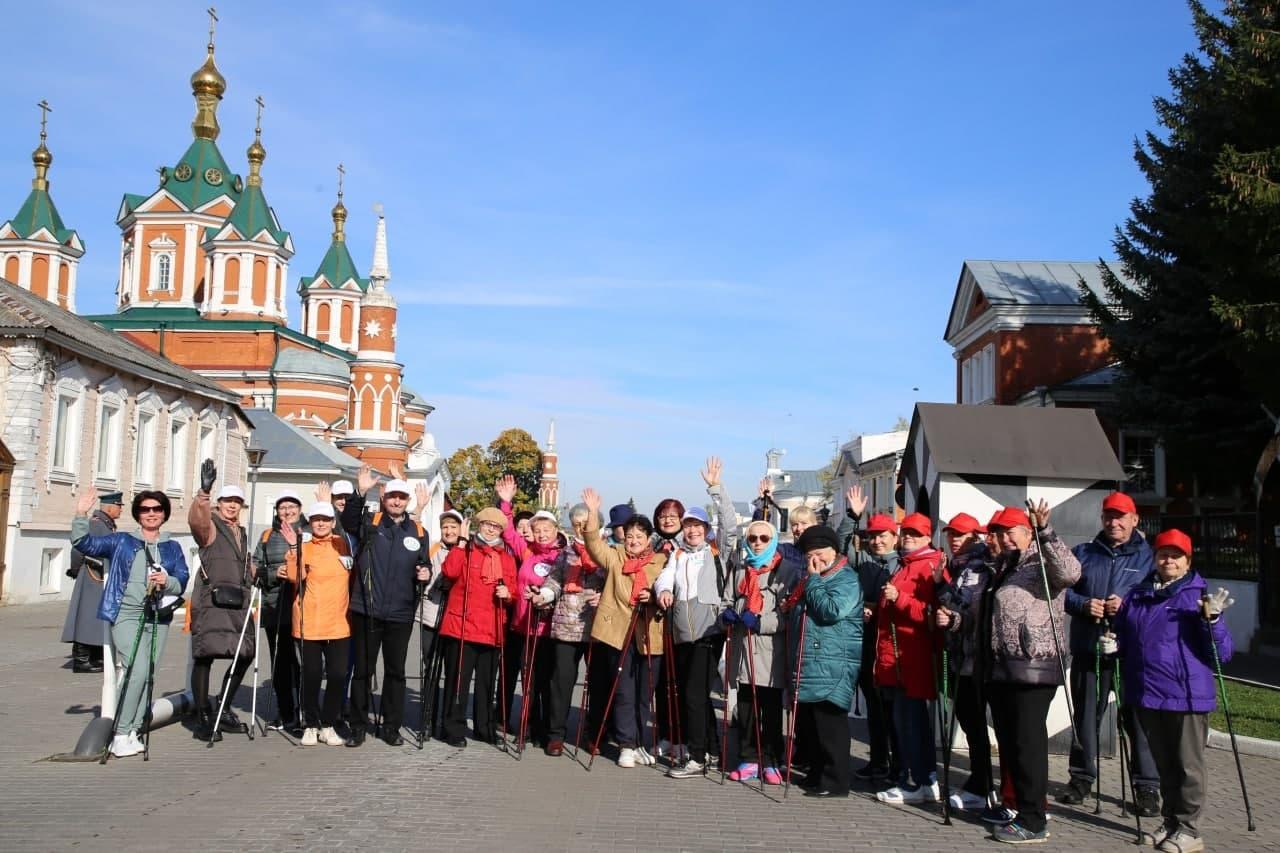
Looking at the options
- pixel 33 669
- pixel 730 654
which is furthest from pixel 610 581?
pixel 33 669

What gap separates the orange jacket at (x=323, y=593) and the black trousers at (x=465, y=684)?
883 mm

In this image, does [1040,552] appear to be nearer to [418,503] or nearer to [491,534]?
[491,534]

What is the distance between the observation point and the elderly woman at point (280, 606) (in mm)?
9867

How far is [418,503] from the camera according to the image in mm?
10422

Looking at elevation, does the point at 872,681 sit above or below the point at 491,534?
below

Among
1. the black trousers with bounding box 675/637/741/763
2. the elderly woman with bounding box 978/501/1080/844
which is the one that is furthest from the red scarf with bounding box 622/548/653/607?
the elderly woman with bounding box 978/501/1080/844

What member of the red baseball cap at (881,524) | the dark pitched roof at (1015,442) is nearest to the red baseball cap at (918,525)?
the red baseball cap at (881,524)

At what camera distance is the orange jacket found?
364 inches

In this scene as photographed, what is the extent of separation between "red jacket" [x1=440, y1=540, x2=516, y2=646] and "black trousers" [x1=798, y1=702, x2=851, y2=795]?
281 centimetres

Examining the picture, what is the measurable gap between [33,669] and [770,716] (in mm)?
9753

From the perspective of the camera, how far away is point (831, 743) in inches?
315

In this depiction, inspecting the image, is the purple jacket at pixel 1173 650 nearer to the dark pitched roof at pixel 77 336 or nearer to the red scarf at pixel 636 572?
the red scarf at pixel 636 572

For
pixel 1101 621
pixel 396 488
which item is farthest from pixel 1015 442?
pixel 396 488

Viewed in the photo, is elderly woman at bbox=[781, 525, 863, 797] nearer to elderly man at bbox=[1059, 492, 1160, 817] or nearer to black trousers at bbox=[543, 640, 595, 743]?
elderly man at bbox=[1059, 492, 1160, 817]
